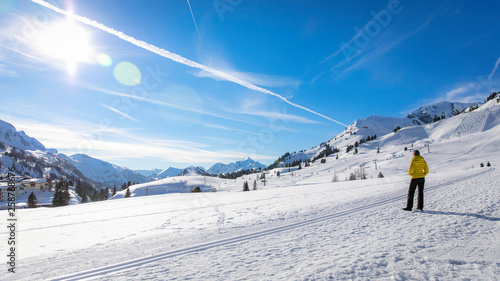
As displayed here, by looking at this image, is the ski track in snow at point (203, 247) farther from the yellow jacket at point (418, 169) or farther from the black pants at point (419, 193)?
the yellow jacket at point (418, 169)

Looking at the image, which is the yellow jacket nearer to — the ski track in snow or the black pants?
the black pants

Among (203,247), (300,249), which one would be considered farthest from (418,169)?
(203,247)

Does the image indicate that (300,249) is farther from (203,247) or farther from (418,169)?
(418,169)

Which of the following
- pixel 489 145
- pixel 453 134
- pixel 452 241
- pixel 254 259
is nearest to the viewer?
pixel 254 259

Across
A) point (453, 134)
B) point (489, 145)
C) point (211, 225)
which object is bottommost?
point (211, 225)

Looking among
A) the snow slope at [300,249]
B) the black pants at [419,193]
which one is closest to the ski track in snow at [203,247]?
the snow slope at [300,249]

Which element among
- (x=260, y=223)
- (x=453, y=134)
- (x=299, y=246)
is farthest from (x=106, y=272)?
(x=453, y=134)

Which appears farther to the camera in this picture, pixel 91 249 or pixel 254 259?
pixel 91 249

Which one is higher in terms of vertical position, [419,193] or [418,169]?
[418,169]

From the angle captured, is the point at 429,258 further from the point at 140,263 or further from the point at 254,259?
the point at 140,263

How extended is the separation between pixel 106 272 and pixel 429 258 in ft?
19.5

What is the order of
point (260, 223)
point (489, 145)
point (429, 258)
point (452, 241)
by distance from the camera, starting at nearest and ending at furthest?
point (429, 258) → point (452, 241) → point (260, 223) → point (489, 145)

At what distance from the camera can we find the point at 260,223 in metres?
7.67

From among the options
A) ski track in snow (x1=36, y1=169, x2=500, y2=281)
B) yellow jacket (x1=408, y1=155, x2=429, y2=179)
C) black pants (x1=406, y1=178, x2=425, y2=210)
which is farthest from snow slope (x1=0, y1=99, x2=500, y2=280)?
yellow jacket (x1=408, y1=155, x2=429, y2=179)
